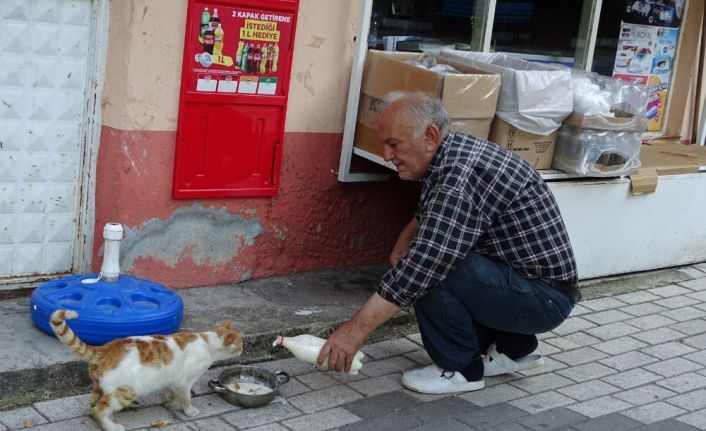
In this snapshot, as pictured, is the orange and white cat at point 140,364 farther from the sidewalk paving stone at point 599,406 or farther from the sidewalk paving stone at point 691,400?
the sidewalk paving stone at point 691,400

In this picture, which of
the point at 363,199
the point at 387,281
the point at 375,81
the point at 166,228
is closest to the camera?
the point at 387,281

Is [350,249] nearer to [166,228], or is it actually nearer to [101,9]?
[166,228]

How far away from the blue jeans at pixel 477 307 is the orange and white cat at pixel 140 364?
0.93 m

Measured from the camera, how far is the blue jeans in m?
4.39

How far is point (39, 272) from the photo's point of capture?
497 centimetres

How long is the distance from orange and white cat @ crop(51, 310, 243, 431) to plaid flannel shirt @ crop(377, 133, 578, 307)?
78cm

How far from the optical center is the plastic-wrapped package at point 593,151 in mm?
5859

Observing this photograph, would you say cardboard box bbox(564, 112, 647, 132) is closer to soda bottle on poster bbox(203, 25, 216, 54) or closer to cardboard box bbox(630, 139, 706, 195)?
cardboard box bbox(630, 139, 706, 195)

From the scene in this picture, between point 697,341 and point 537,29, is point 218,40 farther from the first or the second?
point 697,341

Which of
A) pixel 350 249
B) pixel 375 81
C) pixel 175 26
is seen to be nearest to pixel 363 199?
pixel 350 249

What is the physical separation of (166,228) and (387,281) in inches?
58.3

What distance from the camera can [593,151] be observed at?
5.91 meters

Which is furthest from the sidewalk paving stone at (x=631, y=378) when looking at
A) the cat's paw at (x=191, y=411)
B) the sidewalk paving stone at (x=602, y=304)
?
the cat's paw at (x=191, y=411)

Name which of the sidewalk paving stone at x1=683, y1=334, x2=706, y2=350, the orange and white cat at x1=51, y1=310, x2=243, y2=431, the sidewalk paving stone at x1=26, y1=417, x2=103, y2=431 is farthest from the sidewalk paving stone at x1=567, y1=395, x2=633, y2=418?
the sidewalk paving stone at x1=26, y1=417, x2=103, y2=431
